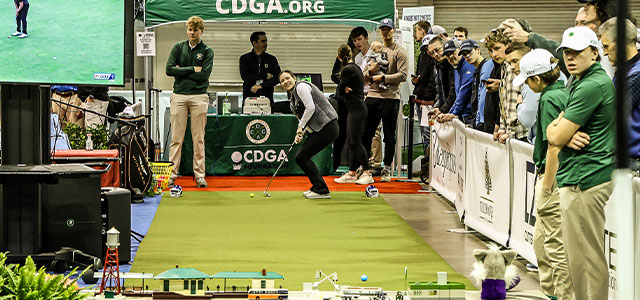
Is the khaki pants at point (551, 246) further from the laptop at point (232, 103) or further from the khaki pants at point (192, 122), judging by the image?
the laptop at point (232, 103)

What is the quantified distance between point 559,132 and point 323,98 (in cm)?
642

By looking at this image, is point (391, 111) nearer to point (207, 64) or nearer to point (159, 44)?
point (207, 64)

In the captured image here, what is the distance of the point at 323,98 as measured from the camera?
425 inches

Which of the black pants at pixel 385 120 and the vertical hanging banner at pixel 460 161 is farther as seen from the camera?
the black pants at pixel 385 120

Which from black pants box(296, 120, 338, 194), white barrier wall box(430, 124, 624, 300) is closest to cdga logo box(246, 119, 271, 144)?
black pants box(296, 120, 338, 194)

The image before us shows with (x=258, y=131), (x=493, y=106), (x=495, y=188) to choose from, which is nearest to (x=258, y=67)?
(x=258, y=131)

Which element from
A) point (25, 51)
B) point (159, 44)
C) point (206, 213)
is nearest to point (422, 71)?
point (206, 213)

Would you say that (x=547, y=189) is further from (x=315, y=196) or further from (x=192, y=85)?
(x=192, y=85)

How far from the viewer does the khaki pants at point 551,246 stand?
5.11 metres

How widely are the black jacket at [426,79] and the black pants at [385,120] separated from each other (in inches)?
18.2

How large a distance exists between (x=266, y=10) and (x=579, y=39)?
31.0 feet

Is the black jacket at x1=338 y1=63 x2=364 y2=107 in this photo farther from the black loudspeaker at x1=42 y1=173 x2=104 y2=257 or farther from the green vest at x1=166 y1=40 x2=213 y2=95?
the black loudspeaker at x1=42 y1=173 x2=104 y2=257

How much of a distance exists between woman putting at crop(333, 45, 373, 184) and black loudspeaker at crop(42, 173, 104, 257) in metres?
5.85

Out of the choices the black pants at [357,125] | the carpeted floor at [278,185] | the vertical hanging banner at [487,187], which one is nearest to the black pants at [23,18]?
the vertical hanging banner at [487,187]
